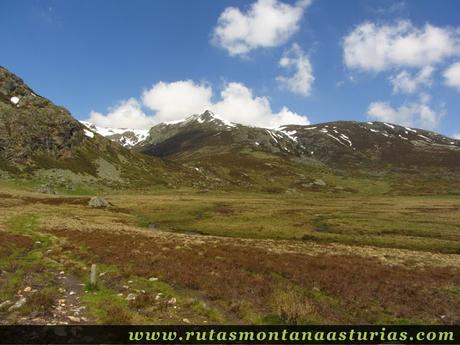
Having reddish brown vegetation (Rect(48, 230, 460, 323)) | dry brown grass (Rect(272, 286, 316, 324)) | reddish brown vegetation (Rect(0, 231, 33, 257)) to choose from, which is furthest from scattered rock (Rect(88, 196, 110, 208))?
dry brown grass (Rect(272, 286, 316, 324))

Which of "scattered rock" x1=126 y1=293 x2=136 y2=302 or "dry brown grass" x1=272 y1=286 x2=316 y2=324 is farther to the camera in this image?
"scattered rock" x1=126 y1=293 x2=136 y2=302

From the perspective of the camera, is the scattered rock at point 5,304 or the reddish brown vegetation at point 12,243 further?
the reddish brown vegetation at point 12,243

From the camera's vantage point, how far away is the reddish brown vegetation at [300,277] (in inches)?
784

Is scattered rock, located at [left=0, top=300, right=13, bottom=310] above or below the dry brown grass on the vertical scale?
below

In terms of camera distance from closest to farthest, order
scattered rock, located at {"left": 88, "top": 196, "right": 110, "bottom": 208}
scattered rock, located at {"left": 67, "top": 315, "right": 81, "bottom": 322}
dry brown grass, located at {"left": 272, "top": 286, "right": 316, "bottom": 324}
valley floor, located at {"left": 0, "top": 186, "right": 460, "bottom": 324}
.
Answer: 1. scattered rock, located at {"left": 67, "top": 315, "right": 81, "bottom": 322}
2. dry brown grass, located at {"left": 272, "top": 286, "right": 316, "bottom": 324}
3. valley floor, located at {"left": 0, "top": 186, "right": 460, "bottom": 324}
4. scattered rock, located at {"left": 88, "top": 196, "right": 110, "bottom": 208}

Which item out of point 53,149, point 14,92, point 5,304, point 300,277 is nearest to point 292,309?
point 300,277

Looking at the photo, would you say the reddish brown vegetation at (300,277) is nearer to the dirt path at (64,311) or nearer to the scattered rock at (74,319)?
the dirt path at (64,311)

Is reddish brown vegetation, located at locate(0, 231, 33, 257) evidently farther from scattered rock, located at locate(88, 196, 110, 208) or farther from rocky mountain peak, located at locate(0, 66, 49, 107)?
rocky mountain peak, located at locate(0, 66, 49, 107)

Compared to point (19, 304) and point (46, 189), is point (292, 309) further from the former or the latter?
point (46, 189)

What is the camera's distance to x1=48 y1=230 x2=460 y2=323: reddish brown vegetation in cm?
1991

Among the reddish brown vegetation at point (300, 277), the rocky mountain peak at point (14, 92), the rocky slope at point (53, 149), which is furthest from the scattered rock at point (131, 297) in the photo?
the rocky mountain peak at point (14, 92)

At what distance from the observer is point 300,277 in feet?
85.6

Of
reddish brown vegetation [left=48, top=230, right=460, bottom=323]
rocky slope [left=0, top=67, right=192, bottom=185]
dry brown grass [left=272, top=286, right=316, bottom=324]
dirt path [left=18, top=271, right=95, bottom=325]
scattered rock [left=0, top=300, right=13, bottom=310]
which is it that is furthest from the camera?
rocky slope [left=0, top=67, right=192, bottom=185]

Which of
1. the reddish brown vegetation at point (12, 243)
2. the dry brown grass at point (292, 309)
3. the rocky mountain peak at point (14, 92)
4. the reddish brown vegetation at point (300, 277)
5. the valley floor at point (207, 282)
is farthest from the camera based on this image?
the rocky mountain peak at point (14, 92)
